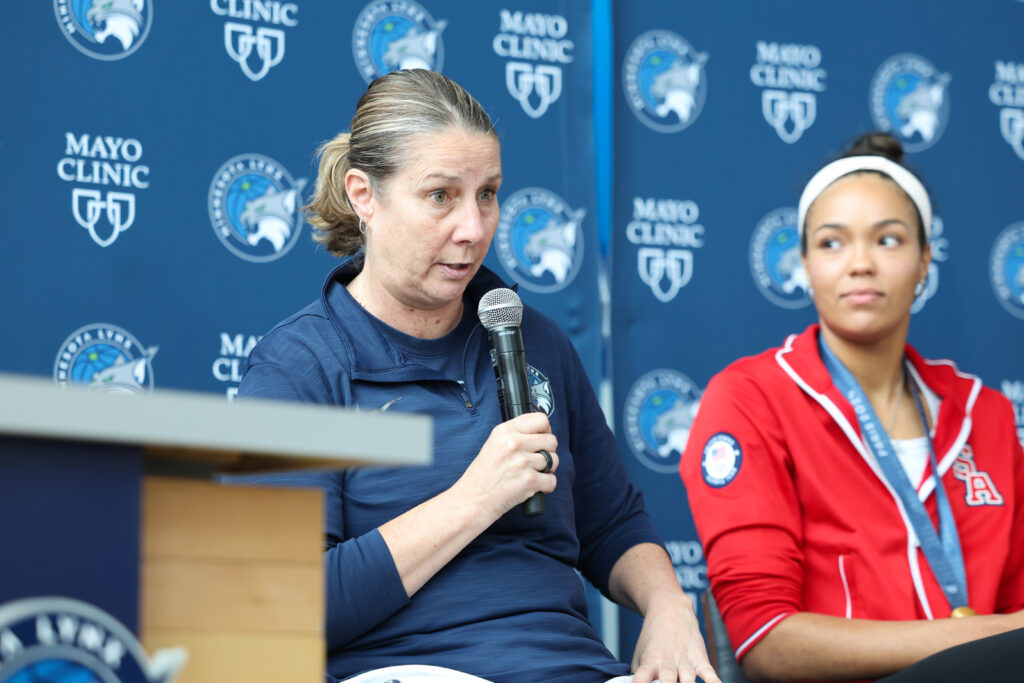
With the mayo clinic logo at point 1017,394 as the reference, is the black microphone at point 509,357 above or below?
above

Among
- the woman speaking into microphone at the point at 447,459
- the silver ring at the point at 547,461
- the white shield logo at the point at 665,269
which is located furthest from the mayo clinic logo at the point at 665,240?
the silver ring at the point at 547,461

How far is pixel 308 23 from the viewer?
2.38 meters

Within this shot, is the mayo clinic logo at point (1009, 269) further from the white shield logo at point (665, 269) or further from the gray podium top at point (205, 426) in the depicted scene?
the gray podium top at point (205, 426)

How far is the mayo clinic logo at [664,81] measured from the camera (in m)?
2.69

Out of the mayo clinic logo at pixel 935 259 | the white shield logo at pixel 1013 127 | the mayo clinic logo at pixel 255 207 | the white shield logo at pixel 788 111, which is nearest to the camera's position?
the mayo clinic logo at pixel 255 207

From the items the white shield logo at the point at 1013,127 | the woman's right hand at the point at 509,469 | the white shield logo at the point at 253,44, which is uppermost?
the white shield logo at the point at 253,44

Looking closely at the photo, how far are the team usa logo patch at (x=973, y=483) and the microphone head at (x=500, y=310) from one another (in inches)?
39.4

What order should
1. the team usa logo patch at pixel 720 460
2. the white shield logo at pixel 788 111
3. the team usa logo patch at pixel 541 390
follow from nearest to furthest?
the team usa logo patch at pixel 541 390 < the team usa logo patch at pixel 720 460 < the white shield logo at pixel 788 111

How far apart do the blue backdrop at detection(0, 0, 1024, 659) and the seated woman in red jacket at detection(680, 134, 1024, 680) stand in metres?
0.50

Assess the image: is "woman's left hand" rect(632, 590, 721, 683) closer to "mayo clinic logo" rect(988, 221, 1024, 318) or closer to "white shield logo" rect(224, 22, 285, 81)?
"white shield logo" rect(224, 22, 285, 81)

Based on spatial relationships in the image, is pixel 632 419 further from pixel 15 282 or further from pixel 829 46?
pixel 15 282

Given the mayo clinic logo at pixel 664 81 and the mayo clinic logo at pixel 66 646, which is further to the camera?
the mayo clinic logo at pixel 664 81

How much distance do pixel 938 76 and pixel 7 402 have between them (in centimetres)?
290

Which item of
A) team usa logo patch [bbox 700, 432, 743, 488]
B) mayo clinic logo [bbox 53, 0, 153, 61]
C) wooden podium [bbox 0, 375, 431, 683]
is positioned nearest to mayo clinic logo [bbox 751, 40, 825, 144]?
team usa logo patch [bbox 700, 432, 743, 488]
